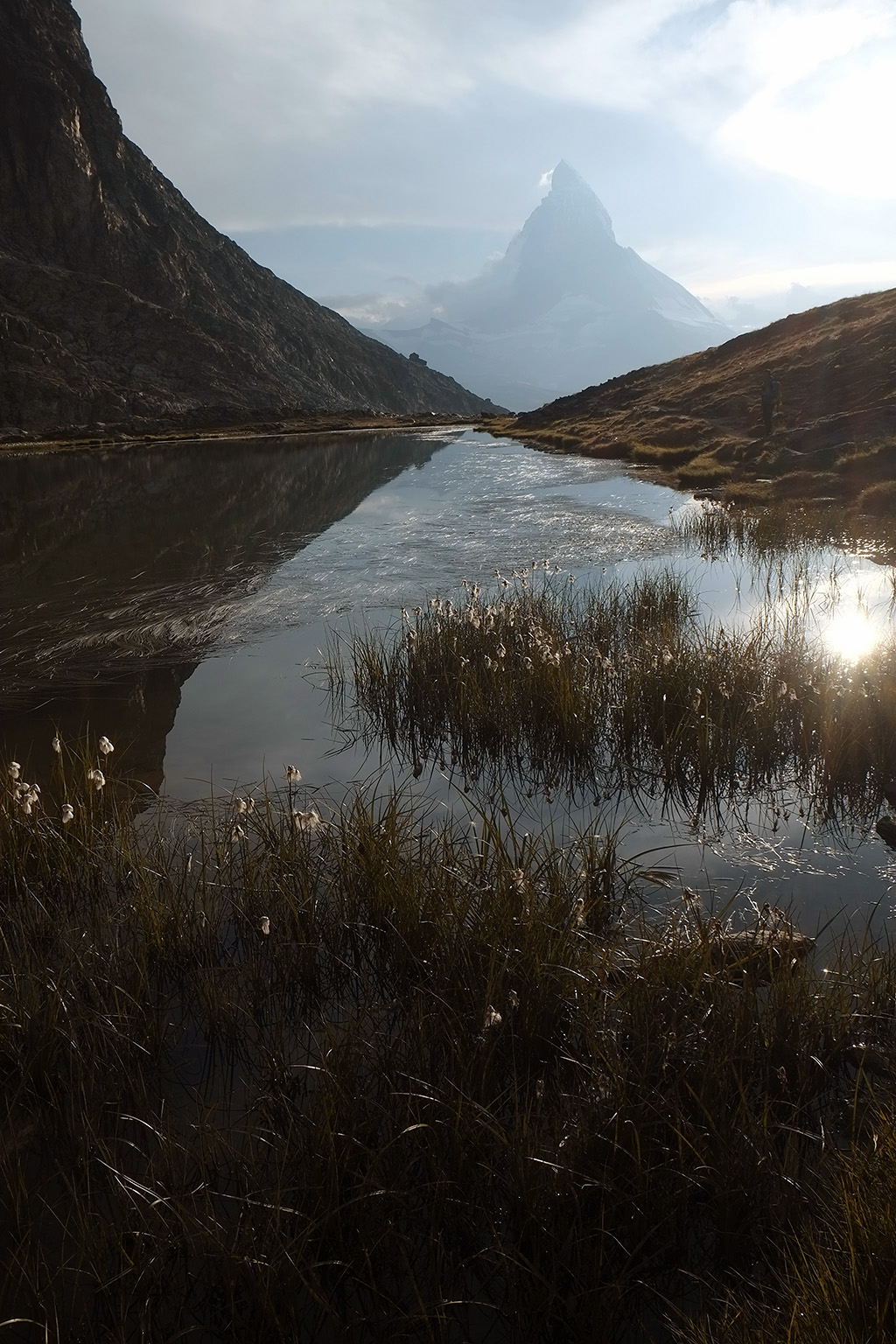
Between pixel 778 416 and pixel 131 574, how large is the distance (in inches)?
1096

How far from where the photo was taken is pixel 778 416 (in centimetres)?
3419

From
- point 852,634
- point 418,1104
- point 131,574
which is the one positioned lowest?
point 418,1104

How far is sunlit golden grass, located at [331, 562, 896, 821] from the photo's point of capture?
669 centimetres

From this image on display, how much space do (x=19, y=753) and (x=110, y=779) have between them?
1834mm

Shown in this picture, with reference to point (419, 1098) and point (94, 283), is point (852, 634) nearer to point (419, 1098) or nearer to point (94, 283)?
point (419, 1098)

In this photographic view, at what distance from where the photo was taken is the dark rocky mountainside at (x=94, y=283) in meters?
82.5

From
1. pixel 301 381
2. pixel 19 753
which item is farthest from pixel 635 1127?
pixel 301 381

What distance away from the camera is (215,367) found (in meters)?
107

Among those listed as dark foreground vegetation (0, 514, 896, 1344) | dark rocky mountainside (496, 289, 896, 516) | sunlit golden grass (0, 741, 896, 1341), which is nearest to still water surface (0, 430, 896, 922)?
dark foreground vegetation (0, 514, 896, 1344)

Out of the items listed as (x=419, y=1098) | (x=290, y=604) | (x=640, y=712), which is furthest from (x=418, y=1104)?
(x=290, y=604)

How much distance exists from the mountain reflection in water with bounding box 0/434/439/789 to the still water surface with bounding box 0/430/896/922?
54 mm

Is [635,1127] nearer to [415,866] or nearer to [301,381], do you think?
[415,866]

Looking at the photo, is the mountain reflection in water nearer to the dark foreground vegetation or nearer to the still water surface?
the still water surface

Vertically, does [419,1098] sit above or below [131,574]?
below
